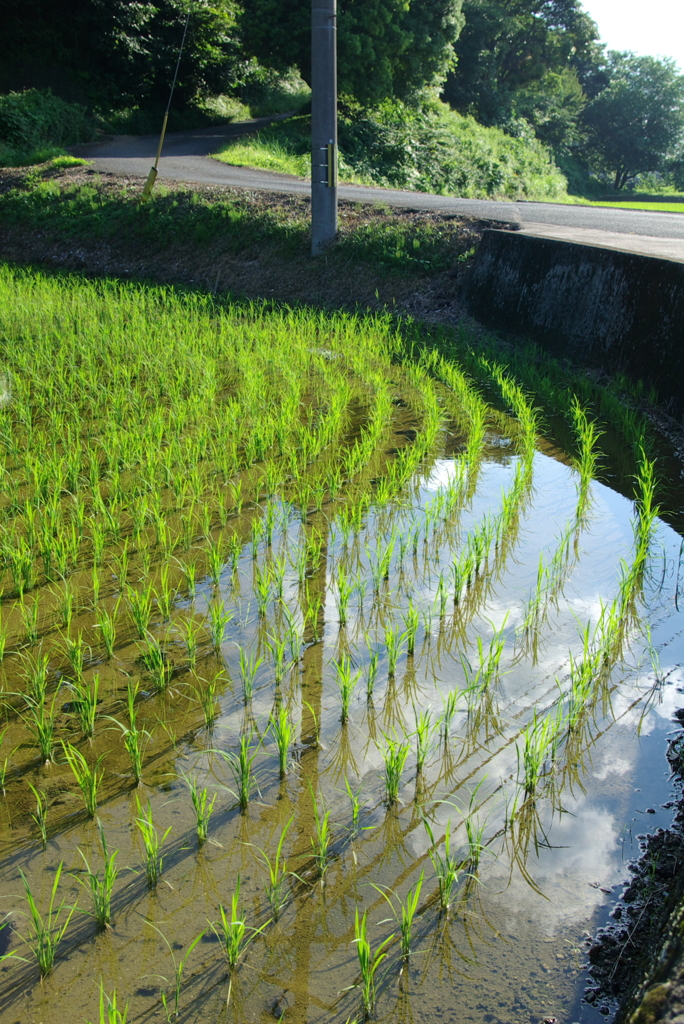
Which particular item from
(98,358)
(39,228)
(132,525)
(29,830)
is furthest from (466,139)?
(29,830)

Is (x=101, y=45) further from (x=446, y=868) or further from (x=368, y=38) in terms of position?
(x=446, y=868)

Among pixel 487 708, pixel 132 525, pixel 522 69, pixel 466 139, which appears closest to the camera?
pixel 487 708

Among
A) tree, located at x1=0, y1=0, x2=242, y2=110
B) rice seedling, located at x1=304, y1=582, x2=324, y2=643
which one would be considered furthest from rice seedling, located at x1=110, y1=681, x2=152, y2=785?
tree, located at x1=0, y1=0, x2=242, y2=110

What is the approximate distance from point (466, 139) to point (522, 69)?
14269 mm

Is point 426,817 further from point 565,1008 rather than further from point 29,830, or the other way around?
point 29,830

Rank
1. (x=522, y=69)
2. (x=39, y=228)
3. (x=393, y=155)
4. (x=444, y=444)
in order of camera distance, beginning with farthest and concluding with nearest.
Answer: (x=522, y=69)
(x=393, y=155)
(x=39, y=228)
(x=444, y=444)

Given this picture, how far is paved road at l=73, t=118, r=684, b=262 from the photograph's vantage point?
7770mm

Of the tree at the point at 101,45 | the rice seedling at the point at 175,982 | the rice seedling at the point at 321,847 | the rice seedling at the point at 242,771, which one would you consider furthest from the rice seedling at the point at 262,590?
the tree at the point at 101,45

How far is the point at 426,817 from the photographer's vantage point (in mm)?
1934

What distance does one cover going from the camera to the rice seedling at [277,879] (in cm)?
166

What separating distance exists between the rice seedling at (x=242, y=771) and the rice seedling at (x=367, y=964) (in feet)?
1.53

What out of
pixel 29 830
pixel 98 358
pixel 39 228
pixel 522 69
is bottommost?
pixel 29 830

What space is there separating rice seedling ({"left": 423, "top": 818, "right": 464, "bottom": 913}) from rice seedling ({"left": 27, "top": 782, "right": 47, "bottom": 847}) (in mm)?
901

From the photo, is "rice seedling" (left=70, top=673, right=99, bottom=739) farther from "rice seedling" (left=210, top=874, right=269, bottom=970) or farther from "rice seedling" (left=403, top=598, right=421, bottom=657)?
"rice seedling" (left=403, top=598, right=421, bottom=657)
